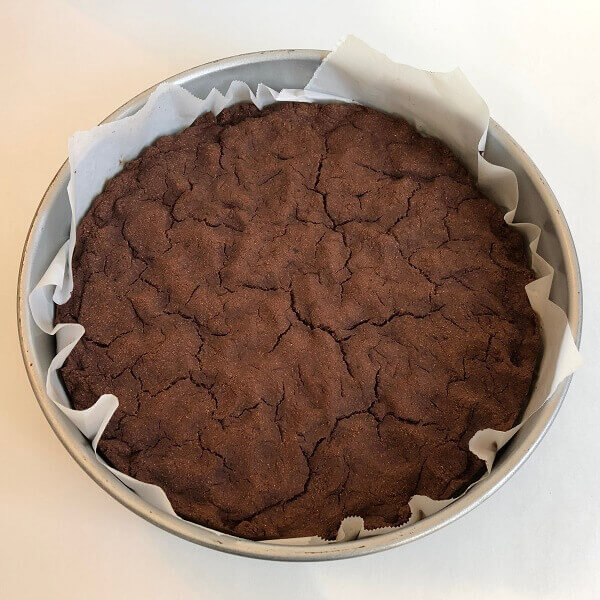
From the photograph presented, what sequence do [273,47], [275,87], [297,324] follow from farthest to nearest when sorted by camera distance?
[273,47], [275,87], [297,324]

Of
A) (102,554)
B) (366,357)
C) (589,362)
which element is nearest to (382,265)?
(366,357)

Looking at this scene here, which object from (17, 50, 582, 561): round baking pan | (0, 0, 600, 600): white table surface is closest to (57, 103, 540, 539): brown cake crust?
(17, 50, 582, 561): round baking pan

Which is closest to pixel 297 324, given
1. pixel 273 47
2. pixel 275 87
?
pixel 275 87

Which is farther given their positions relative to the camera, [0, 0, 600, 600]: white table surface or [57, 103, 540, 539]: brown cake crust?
[0, 0, 600, 600]: white table surface

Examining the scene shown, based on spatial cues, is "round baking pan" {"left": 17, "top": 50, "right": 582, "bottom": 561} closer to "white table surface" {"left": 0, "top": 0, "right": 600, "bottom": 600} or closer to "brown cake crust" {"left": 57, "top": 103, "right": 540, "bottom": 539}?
"brown cake crust" {"left": 57, "top": 103, "right": 540, "bottom": 539}

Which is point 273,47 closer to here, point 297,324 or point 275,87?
point 275,87

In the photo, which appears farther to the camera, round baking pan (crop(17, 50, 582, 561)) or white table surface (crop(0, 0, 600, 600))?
white table surface (crop(0, 0, 600, 600))

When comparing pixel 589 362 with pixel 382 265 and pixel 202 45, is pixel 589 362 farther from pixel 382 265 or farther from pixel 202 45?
pixel 202 45
